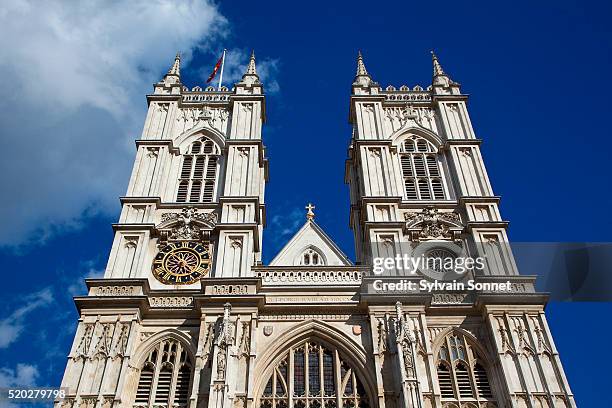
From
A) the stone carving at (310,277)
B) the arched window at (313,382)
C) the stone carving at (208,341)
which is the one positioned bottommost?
the arched window at (313,382)

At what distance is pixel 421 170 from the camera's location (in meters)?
29.5

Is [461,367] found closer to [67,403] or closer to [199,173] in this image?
[67,403]

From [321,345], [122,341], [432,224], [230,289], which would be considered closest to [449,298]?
[432,224]

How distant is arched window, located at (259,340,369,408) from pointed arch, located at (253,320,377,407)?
77 mm

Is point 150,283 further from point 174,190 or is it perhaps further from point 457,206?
point 457,206

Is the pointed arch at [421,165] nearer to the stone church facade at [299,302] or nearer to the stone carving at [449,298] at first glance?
the stone church facade at [299,302]

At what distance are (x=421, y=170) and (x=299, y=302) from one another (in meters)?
9.45

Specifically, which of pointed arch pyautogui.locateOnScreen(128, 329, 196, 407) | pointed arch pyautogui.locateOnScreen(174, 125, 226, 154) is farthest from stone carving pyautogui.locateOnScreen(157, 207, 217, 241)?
pointed arch pyautogui.locateOnScreen(128, 329, 196, 407)

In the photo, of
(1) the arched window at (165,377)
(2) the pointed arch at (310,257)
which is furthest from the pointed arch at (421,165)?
(1) the arched window at (165,377)

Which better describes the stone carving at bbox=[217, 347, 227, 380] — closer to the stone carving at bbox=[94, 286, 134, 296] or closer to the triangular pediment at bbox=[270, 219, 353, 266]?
the stone carving at bbox=[94, 286, 134, 296]

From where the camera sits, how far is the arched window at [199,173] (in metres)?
28.0

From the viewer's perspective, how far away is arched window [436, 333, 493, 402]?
2144 centimetres

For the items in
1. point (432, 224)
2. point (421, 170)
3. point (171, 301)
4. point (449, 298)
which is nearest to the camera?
point (171, 301)

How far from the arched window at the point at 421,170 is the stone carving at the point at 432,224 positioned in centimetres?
121
